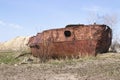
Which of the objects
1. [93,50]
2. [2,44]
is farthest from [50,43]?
[2,44]

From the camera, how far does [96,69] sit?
12219 millimetres

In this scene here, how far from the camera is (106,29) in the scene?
19859 mm

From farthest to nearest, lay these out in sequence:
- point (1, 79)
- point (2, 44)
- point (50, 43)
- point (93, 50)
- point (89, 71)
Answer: point (2, 44) < point (50, 43) < point (93, 50) < point (89, 71) < point (1, 79)

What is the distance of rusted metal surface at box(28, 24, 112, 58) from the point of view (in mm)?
19000

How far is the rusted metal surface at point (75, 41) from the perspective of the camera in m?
19.0

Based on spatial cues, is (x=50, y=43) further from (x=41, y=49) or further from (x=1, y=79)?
(x=1, y=79)

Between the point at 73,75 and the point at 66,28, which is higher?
the point at 66,28

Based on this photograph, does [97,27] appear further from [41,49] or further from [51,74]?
[51,74]

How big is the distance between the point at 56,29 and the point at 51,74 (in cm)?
887

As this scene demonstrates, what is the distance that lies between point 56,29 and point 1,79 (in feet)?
31.7

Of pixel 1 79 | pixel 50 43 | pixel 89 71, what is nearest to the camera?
pixel 1 79

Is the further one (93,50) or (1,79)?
(93,50)

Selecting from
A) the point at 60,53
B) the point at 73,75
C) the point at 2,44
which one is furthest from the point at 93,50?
the point at 2,44

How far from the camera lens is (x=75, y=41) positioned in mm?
19266
